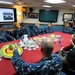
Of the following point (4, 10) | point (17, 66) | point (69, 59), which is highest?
point (4, 10)

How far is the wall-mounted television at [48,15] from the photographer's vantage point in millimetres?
8266

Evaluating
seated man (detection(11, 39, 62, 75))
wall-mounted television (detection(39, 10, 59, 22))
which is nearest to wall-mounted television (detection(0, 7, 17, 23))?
wall-mounted television (detection(39, 10, 59, 22))

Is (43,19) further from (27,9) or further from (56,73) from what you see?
(56,73)

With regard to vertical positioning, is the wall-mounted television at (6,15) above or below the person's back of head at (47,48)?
above

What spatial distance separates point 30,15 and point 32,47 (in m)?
6.51

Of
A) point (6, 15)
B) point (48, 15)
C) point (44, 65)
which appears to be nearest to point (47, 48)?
point (44, 65)

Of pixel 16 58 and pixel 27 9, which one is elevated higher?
pixel 27 9

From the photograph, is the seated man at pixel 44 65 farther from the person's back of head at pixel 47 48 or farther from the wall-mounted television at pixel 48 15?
the wall-mounted television at pixel 48 15

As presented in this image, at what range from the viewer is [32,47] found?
86.8 inches

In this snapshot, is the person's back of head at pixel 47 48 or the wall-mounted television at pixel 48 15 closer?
the person's back of head at pixel 47 48

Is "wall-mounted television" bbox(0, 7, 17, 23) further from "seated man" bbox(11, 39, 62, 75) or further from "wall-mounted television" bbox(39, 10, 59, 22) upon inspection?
"seated man" bbox(11, 39, 62, 75)

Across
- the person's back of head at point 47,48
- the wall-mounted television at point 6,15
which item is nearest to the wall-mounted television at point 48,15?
the wall-mounted television at point 6,15

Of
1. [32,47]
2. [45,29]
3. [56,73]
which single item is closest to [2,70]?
[56,73]

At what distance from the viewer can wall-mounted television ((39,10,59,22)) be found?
8.27 m
